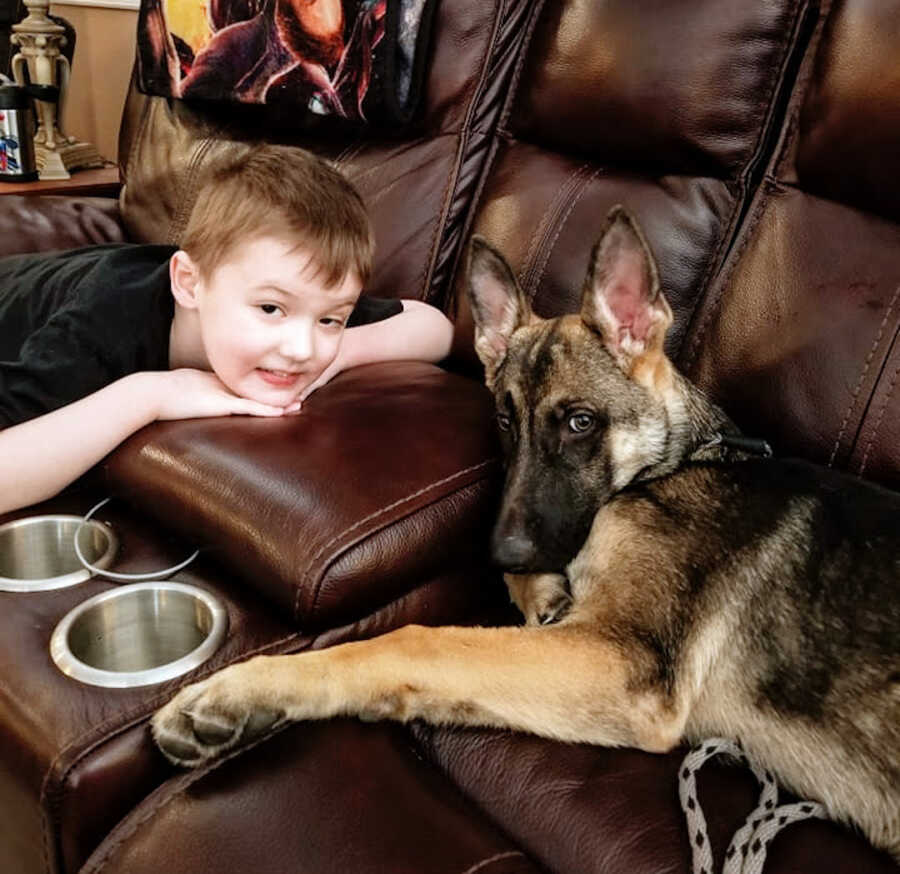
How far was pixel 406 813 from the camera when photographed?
115 cm

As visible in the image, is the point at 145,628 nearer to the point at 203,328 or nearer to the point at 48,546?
the point at 48,546

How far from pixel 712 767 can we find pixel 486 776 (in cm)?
34

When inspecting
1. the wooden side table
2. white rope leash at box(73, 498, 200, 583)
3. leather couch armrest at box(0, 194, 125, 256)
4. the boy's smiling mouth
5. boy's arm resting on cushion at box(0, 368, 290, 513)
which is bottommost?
the wooden side table

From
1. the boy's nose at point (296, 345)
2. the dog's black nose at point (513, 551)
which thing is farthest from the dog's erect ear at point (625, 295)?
the boy's nose at point (296, 345)

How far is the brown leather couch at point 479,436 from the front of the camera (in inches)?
46.1

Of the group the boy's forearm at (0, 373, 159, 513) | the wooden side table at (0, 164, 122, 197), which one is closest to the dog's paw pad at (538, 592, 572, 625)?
the boy's forearm at (0, 373, 159, 513)

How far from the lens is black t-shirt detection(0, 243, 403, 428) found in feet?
5.83

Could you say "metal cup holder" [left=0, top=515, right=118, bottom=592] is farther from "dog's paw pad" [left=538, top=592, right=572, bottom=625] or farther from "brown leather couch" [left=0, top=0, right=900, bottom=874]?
"dog's paw pad" [left=538, top=592, right=572, bottom=625]

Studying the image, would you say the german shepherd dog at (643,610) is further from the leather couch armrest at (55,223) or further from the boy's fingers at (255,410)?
the leather couch armrest at (55,223)

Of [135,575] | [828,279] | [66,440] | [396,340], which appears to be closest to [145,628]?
[135,575]

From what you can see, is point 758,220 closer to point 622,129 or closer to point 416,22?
point 622,129

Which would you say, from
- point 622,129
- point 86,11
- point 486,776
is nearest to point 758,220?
point 622,129

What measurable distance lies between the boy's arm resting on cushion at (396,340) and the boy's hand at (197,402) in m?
0.24

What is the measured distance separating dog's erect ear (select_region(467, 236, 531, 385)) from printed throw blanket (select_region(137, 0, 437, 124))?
0.75 metres
